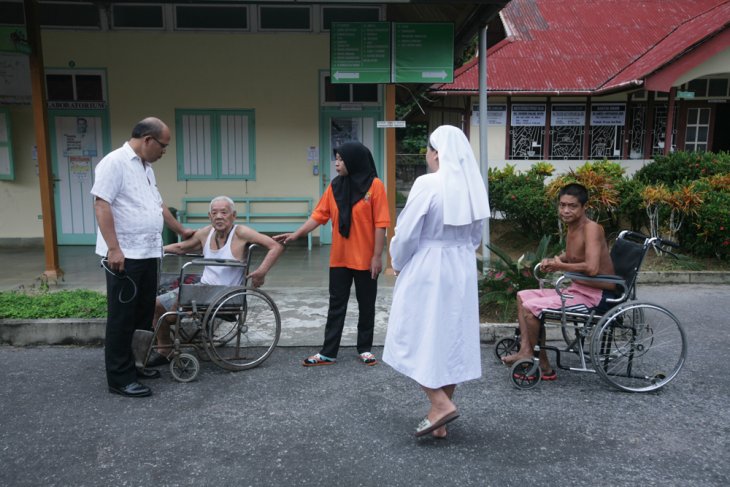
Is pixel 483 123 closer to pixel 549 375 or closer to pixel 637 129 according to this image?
pixel 549 375

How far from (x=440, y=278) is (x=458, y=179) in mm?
572

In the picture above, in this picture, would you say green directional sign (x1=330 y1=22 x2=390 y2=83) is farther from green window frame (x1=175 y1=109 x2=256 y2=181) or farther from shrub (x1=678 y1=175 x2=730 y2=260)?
shrub (x1=678 y1=175 x2=730 y2=260)

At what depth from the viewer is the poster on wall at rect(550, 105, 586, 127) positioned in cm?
1339

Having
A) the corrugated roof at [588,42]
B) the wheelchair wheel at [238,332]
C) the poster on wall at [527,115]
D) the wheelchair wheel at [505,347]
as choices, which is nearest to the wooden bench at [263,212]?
the corrugated roof at [588,42]

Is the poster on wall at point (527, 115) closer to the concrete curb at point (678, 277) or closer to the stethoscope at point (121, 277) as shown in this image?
Answer: the concrete curb at point (678, 277)

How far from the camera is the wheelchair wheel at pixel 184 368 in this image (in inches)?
172

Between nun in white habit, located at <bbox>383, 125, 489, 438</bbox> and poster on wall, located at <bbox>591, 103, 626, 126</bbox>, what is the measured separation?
36.8 ft

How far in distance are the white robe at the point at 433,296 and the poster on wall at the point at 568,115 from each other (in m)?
10.9

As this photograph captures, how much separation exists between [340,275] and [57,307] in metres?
2.81

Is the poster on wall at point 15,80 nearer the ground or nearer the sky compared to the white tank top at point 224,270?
nearer the sky

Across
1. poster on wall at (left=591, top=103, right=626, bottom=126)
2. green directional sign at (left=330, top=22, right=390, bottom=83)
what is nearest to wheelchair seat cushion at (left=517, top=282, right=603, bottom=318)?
green directional sign at (left=330, top=22, right=390, bottom=83)

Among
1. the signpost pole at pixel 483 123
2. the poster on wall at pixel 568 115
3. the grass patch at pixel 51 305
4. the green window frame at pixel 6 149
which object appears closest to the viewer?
the grass patch at pixel 51 305

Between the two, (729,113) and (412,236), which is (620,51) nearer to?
(729,113)

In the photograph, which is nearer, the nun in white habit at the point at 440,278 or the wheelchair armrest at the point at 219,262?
the nun in white habit at the point at 440,278
